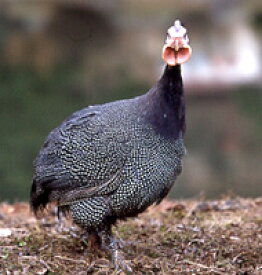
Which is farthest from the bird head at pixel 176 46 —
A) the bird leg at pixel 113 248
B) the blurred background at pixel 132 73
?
the blurred background at pixel 132 73

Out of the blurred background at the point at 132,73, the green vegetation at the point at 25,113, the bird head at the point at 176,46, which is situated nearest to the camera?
the bird head at the point at 176,46

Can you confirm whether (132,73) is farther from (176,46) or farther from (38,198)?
(176,46)

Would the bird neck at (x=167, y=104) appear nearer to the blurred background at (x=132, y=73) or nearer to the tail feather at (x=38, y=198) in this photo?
the tail feather at (x=38, y=198)

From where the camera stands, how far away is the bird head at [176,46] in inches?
154

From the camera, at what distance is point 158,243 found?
4.46 meters

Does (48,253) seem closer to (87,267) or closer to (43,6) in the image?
(87,267)

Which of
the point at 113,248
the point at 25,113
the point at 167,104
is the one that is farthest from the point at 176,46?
the point at 25,113

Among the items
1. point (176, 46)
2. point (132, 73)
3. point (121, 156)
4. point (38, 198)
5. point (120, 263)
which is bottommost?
point (120, 263)

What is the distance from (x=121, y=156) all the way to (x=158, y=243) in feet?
2.37

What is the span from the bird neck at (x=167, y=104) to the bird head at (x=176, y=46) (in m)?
0.10

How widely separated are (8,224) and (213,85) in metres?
10.0

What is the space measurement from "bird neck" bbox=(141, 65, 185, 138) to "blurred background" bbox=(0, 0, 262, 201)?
3.82 m

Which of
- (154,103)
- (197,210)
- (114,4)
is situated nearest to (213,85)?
(114,4)

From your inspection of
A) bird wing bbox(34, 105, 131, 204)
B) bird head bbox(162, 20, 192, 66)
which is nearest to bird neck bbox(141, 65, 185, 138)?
bird head bbox(162, 20, 192, 66)
